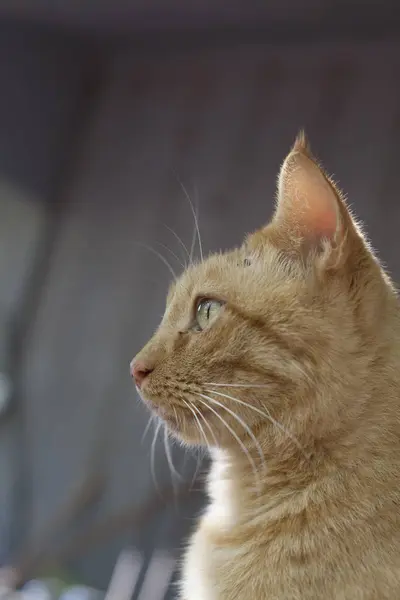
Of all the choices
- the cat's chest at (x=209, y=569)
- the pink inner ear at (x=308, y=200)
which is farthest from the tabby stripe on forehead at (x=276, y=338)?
the cat's chest at (x=209, y=569)

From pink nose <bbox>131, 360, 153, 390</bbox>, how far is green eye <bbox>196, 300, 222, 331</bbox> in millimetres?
83

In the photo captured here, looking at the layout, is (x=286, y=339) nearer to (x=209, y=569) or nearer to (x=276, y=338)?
(x=276, y=338)

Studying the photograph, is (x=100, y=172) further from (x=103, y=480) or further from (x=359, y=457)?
(x=359, y=457)

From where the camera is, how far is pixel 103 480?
1964 mm

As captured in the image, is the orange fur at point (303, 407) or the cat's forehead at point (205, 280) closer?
the orange fur at point (303, 407)

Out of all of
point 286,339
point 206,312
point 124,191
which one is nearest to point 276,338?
point 286,339

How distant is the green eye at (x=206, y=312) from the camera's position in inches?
31.8

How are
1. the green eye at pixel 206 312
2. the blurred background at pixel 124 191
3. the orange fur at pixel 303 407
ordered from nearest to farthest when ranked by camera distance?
the orange fur at pixel 303 407 → the green eye at pixel 206 312 → the blurred background at pixel 124 191

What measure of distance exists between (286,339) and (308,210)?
0.50ft

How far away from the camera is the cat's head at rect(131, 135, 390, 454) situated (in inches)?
28.6

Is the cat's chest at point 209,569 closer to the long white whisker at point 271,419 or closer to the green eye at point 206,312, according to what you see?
the long white whisker at point 271,419

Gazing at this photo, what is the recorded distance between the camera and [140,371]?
821 millimetres

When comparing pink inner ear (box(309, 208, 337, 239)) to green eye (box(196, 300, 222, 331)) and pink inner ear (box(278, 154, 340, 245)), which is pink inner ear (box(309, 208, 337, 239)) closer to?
pink inner ear (box(278, 154, 340, 245))

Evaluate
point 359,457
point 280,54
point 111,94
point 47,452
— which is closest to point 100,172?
point 111,94
